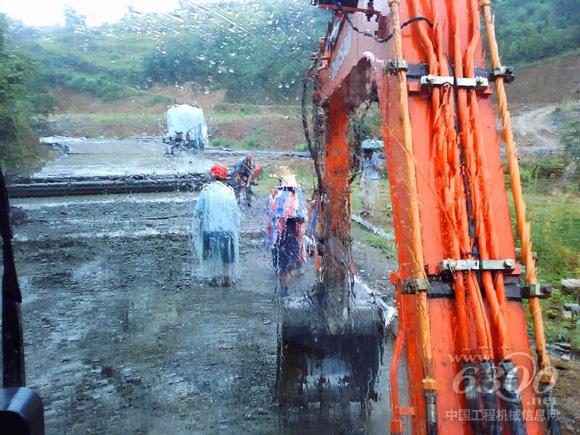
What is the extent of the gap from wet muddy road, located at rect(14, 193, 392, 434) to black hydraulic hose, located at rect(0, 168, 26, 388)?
2193mm

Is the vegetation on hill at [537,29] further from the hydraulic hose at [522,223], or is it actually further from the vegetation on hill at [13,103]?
the hydraulic hose at [522,223]

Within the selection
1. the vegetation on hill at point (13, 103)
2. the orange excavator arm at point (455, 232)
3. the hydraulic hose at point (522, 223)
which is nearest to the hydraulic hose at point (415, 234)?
the orange excavator arm at point (455, 232)

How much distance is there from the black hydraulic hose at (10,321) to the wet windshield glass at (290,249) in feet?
0.15

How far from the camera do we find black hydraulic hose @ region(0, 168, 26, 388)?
1.64m

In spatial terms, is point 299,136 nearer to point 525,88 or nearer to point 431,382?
point 525,88

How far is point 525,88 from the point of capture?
3512 centimetres

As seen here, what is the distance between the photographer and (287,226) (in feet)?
20.7

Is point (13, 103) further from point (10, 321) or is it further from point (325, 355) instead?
point (10, 321)

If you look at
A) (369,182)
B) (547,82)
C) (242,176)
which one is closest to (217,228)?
(369,182)

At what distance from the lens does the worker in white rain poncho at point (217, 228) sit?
21.2 ft

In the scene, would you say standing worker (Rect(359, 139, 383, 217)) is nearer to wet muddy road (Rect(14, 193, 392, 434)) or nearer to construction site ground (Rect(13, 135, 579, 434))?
construction site ground (Rect(13, 135, 579, 434))

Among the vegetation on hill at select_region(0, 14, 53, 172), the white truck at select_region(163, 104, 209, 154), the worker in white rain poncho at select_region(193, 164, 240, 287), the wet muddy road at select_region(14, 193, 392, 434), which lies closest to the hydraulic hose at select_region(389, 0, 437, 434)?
the wet muddy road at select_region(14, 193, 392, 434)

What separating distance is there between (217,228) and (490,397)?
494 centimetres

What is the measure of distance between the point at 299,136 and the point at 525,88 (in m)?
16.9
